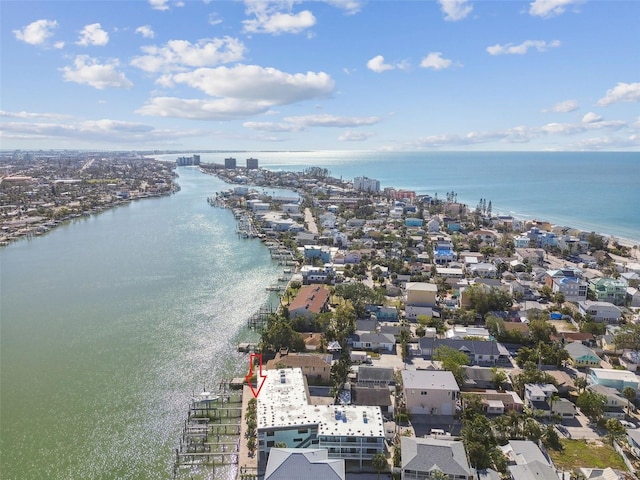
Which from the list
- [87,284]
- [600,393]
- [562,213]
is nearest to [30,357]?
[87,284]

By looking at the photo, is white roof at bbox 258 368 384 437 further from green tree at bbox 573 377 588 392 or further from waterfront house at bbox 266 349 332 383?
green tree at bbox 573 377 588 392

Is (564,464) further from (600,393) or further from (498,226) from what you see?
(498,226)

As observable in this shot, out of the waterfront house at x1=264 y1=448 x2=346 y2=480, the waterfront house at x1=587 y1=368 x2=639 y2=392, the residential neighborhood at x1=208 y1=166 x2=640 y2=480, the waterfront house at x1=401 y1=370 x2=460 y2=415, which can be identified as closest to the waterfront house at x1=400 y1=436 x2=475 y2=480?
the residential neighborhood at x1=208 y1=166 x2=640 y2=480

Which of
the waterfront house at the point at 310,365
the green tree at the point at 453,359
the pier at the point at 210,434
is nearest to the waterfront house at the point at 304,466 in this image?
the pier at the point at 210,434

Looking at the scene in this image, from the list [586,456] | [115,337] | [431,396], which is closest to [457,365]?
[431,396]

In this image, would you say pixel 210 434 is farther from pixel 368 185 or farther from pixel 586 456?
pixel 368 185

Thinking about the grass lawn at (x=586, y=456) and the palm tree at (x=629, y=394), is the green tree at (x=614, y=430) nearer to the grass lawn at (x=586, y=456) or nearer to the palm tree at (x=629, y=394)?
the grass lawn at (x=586, y=456)
